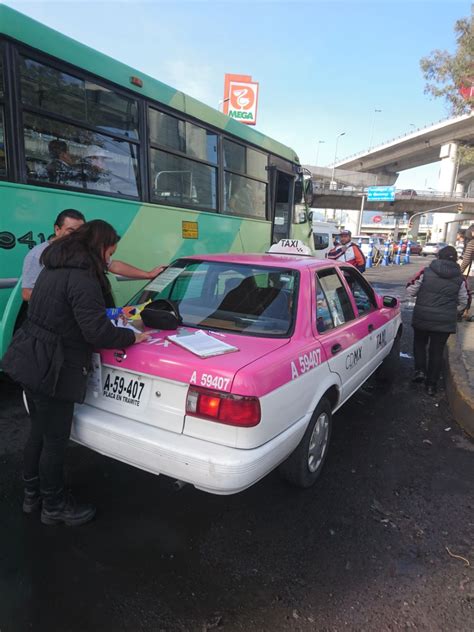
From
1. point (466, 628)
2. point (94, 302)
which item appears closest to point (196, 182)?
point (94, 302)

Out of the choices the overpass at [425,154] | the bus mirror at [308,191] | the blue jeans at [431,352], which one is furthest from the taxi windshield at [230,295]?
the overpass at [425,154]

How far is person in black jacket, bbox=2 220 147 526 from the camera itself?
2188 mm

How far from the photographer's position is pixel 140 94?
4.69m

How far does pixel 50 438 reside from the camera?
7.79 feet

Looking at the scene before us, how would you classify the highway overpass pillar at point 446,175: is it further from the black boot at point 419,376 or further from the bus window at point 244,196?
the black boot at point 419,376

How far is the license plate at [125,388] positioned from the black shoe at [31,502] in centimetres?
79

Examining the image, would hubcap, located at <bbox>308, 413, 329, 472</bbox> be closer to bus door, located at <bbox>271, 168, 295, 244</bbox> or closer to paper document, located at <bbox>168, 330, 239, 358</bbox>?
paper document, located at <bbox>168, 330, 239, 358</bbox>

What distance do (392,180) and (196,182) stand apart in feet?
272

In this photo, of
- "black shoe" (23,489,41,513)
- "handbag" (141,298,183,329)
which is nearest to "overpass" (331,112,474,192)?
"handbag" (141,298,183,329)

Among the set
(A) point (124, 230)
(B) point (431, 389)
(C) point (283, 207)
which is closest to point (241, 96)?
(C) point (283, 207)

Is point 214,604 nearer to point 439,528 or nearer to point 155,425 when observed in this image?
point 155,425

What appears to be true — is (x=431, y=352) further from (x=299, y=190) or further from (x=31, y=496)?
(x=299, y=190)

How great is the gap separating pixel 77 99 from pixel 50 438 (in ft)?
11.3

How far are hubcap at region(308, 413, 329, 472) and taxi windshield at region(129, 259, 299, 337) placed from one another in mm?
763
